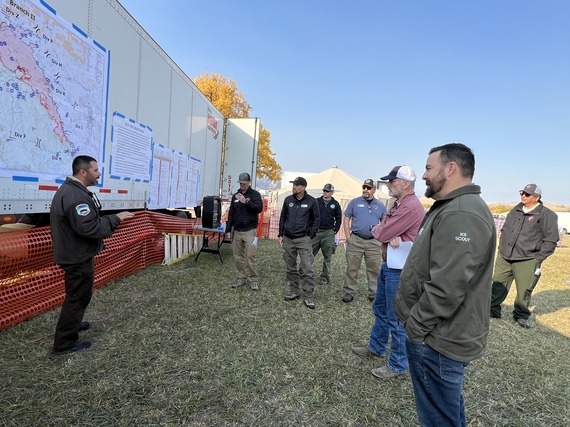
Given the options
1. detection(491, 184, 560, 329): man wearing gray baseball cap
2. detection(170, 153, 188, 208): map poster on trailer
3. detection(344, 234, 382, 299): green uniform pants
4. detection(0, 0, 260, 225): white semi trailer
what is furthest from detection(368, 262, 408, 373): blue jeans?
detection(170, 153, 188, 208): map poster on trailer

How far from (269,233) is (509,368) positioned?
1002 centimetres

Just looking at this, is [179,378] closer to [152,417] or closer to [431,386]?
[152,417]

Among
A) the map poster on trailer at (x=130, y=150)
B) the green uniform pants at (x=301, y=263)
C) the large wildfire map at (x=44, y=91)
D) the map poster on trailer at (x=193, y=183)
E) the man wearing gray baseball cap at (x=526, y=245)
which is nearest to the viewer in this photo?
the large wildfire map at (x=44, y=91)

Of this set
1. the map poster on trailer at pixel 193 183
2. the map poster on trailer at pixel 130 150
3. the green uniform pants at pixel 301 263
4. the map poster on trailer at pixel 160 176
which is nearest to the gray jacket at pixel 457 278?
the green uniform pants at pixel 301 263

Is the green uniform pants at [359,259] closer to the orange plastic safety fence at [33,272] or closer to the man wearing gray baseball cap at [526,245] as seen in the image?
the man wearing gray baseball cap at [526,245]

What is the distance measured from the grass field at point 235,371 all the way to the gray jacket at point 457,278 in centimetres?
130

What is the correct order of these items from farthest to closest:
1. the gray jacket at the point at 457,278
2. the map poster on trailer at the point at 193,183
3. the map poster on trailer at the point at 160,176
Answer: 1. the map poster on trailer at the point at 193,183
2. the map poster on trailer at the point at 160,176
3. the gray jacket at the point at 457,278

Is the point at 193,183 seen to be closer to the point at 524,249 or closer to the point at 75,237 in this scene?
the point at 75,237

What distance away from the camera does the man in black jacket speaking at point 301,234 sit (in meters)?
5.07

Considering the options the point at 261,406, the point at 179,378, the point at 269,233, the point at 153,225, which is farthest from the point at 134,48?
the point at 269,233

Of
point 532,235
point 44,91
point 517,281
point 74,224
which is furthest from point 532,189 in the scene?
point 44,91

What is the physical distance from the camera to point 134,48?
4762 mm

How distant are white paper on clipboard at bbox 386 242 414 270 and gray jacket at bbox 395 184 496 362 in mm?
1249

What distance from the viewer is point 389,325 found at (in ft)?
10.2
